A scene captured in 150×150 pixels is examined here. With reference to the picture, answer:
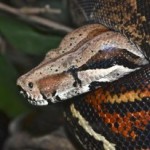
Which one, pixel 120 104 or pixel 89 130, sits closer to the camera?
pixel 120 104

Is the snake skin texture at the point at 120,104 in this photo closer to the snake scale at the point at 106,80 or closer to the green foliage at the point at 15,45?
the snake scale at the point at 106,80

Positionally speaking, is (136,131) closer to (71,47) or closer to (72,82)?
(72,82)

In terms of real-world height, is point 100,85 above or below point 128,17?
below

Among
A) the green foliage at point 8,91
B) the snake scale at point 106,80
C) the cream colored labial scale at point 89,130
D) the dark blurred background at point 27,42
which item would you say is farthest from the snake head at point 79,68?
the green foliage at point 8,91

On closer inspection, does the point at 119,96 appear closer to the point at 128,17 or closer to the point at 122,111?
the point at 122,111

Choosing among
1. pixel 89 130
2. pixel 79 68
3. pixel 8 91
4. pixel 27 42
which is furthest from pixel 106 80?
pixel 8 91

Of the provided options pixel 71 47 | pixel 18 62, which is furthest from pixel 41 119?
pixel 71 47
